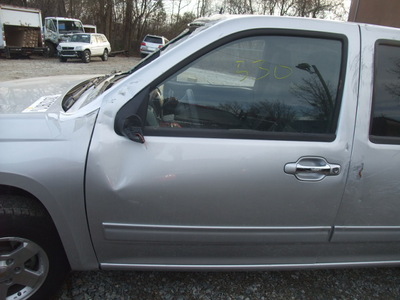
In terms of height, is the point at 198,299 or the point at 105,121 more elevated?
the point at 105,121

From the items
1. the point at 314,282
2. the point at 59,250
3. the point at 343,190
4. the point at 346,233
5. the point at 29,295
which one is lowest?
the point at 314,282

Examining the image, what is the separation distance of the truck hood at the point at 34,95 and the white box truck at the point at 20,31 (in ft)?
56.3

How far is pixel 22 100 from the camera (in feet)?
6.72

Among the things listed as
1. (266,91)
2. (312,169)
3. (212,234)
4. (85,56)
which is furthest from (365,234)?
(85,56)

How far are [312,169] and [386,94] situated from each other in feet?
2.14

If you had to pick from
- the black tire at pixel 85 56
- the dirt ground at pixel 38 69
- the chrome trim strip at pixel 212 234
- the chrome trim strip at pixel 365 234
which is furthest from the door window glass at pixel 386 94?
the black tire at pixel 85 56

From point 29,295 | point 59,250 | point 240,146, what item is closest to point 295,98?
point 240,146

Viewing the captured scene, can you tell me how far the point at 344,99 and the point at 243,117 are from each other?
1.86 ft

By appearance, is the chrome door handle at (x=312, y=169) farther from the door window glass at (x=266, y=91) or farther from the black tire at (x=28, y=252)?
the black tire at (x=28, y=252)

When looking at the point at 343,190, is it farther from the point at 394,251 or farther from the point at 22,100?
the point at 22,100

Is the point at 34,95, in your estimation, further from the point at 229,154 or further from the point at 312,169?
the point at 312,169

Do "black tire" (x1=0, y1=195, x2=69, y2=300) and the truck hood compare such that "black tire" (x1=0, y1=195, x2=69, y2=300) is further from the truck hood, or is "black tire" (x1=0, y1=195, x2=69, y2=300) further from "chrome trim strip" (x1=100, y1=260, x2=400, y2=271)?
the truck hood

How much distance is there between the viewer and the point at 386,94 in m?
1.85

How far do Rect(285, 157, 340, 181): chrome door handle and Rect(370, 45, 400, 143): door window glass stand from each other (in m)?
0.32
